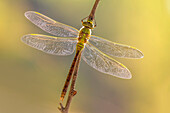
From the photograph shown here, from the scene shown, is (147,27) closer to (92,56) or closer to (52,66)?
(52,66)

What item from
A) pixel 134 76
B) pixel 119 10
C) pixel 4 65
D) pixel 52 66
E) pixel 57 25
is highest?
pixel 119 10

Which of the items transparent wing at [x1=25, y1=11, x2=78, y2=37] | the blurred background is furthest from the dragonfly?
the blurred background

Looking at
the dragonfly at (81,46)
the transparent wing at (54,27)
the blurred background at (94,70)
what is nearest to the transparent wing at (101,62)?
the dragonfly at (81,46)

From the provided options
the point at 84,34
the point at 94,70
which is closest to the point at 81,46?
the point at 84,34

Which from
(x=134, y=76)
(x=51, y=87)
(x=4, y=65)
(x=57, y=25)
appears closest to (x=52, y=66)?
(x=51, y=87)

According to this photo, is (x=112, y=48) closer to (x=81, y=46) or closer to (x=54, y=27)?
(x=81, y=46)
